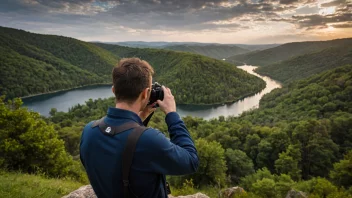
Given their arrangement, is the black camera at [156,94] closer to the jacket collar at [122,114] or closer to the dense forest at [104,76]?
the jacket collar at [122,114]

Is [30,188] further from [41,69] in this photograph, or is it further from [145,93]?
[41,69]

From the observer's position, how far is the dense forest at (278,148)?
65.4ft

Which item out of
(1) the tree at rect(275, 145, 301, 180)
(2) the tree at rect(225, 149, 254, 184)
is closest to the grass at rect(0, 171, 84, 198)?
(2) the tree at rect(225, 149, 254, 184)

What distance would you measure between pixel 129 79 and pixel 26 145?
11213 millimetres

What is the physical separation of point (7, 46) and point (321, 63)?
217 meters

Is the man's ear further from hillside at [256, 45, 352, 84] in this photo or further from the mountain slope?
hillside at [256, 45, 352, 84]

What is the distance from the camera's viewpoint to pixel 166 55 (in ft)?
625

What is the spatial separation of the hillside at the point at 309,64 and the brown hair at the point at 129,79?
159 meters

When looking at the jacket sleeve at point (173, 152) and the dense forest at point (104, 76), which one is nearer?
the jacket sleeve at point (173, 152)

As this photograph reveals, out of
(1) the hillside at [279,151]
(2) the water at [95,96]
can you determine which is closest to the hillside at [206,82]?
(2) the water at [95,96]

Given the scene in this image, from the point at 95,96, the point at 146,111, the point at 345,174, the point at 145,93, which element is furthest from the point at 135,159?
the point at 95,96

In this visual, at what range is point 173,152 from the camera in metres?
1.65

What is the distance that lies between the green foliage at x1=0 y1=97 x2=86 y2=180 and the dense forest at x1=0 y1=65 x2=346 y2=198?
134 mm

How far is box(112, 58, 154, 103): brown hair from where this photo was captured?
1.75 meters
